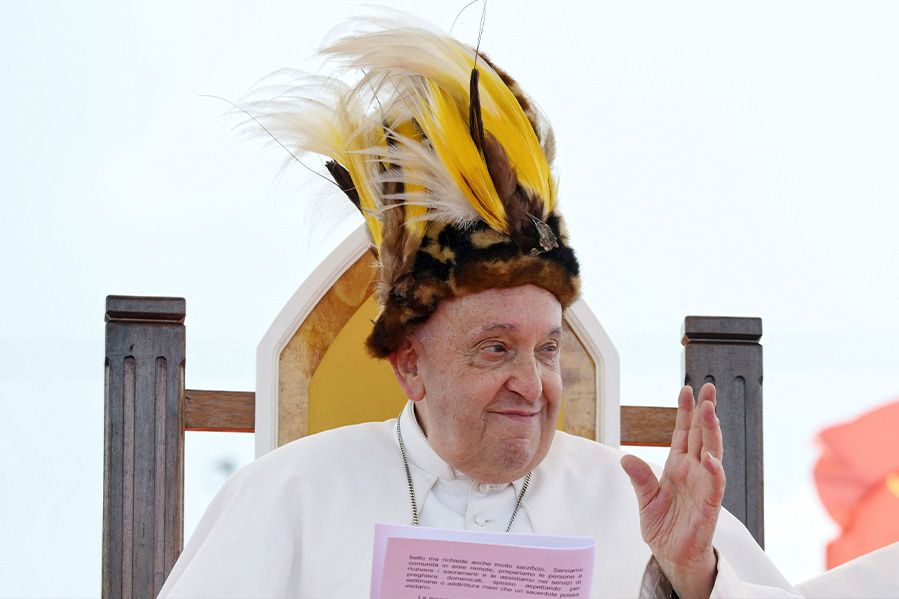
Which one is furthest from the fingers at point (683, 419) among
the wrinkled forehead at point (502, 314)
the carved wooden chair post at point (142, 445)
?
the carved wooden chair post at point (142, 445)

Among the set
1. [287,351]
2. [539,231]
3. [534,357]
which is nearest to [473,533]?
[534,357]

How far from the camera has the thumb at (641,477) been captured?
8.38 feet

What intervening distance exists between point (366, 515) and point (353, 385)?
410 millimetres

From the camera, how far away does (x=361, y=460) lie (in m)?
3.11

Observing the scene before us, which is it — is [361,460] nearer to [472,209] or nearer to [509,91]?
[472,209]

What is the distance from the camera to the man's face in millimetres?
2857

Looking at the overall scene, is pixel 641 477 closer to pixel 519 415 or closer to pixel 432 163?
pixel 519 415

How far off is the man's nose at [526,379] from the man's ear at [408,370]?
0.87ft

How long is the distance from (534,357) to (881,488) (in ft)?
11.5

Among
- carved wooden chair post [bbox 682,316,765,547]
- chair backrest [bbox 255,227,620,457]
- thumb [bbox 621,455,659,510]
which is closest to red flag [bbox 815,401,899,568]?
carved wooden chair post [bbox 682,316,765,547]

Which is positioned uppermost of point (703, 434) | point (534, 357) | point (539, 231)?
point (539, 231)

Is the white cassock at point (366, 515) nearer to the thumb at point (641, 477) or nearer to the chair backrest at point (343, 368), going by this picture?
the chair backrest at point (343, 368)

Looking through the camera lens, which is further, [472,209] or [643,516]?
[472,209]

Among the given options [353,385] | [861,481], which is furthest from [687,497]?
[861,481]
